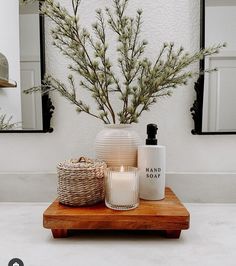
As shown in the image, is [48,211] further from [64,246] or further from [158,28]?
[158,28]

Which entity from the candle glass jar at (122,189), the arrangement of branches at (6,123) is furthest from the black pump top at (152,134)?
the arrangement of branches at (6,123)

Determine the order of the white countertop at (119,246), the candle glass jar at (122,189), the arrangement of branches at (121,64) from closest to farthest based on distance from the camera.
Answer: the white countertop at (119,246), the candle glass jar at (122,189), the arrangement of branches at (121,64)

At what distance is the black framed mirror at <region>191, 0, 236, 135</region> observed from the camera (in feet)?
2.70

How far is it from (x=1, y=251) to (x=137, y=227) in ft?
0.89

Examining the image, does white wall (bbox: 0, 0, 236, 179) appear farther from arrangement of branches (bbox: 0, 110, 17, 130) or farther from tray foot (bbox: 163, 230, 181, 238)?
tray foot (bbox: 163, 230, 181, 238)

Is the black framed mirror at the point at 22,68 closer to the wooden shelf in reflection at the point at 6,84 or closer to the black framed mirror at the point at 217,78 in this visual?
the wooden shelf in reflection at the point at 6,84

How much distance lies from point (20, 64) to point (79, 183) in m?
0.46

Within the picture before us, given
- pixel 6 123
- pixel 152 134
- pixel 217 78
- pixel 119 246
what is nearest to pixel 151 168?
pixel 152 134

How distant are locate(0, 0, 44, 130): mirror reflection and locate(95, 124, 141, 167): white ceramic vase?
26 centimetres

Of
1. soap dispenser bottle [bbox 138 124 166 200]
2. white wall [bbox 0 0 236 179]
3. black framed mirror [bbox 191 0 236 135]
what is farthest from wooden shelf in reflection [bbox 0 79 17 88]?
black framed mirror [bbox 191 0 236 135]

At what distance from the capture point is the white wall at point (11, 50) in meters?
0.85

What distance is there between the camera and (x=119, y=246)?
0.55 meters

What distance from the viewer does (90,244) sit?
0.56m

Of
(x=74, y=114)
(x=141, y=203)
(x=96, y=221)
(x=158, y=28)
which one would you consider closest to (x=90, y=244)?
(x=96, y=221)
